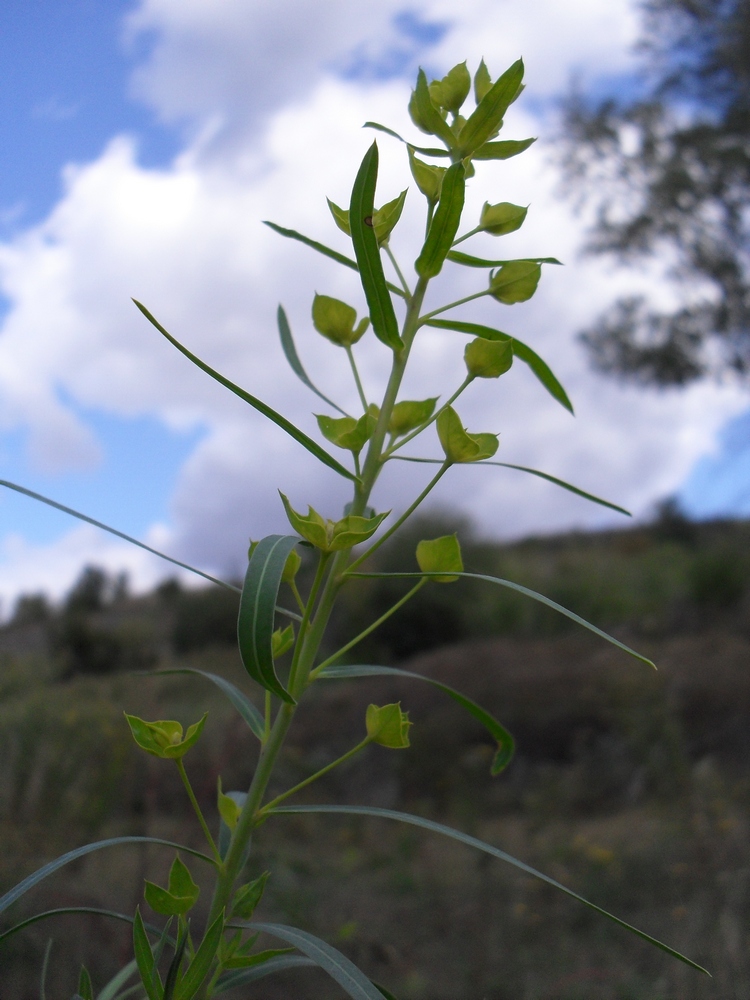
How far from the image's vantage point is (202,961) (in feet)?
1.79

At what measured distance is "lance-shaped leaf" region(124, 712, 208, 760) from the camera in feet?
1.88

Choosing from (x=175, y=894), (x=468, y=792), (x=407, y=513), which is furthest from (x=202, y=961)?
(x=468, y=792)

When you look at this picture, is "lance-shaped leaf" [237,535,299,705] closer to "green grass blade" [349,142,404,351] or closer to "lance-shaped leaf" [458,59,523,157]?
"green grass blade" [349,142,404,351]

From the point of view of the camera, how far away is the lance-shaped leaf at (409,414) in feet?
2.13

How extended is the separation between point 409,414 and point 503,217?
0.68 ft

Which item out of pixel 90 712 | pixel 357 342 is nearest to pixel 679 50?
pixel 90 712

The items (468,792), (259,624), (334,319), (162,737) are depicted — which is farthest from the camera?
(468,792)

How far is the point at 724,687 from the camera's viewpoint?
5.14m

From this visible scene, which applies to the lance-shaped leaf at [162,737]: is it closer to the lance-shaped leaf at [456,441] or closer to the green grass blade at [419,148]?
the lance-shaped leaf at [456,441]

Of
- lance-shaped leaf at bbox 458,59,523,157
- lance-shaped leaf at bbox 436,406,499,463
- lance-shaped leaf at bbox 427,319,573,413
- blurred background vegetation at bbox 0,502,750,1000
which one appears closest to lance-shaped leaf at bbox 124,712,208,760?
lance-shaped leaf at bbox 436,406,499,463

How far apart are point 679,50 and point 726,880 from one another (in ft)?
27.5

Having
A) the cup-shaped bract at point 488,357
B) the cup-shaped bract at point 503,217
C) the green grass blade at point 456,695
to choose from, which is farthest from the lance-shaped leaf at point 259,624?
the cup-shaped bract at point 503,217

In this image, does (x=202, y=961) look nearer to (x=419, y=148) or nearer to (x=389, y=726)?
(x=389, y=726)

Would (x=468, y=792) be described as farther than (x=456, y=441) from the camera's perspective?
Yes
